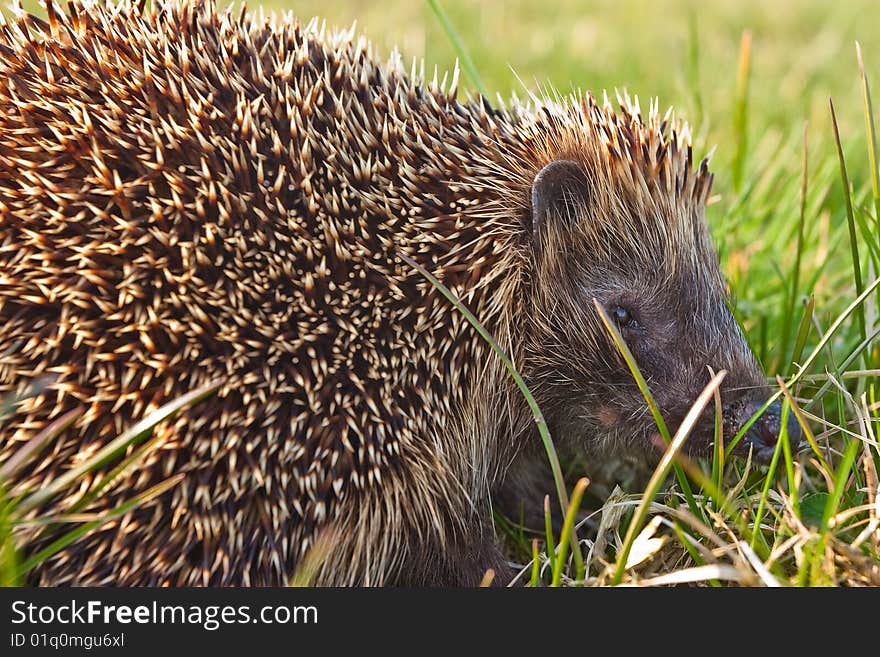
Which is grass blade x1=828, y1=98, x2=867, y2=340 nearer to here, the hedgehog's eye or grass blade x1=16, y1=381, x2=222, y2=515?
the hedgehog's eye

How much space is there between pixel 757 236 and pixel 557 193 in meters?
2.38

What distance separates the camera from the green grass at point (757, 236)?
2838mm

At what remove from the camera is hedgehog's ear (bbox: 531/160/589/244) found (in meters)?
3.42

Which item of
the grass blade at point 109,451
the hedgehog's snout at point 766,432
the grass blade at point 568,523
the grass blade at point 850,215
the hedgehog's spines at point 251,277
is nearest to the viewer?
the grass blade at point 109,451

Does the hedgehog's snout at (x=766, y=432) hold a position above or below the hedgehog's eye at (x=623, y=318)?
below

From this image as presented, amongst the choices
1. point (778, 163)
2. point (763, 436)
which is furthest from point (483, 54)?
point (763, 436)

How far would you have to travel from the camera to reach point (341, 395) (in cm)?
297

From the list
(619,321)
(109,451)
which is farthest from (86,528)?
(619,321)

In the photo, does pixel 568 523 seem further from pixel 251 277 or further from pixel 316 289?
pixel 251 277

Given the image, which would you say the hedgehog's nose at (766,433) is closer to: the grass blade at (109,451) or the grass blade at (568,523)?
the grass blade at (568,523)

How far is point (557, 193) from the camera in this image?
3480 mm

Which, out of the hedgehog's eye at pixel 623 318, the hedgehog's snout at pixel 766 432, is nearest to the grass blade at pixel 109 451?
the hedgehog's eye at pixel 623 318

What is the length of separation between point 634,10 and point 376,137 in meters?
7.07

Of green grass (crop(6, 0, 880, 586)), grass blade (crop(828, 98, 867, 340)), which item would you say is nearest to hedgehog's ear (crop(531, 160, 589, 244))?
green grass (crop(6, 0, 880, 586))
